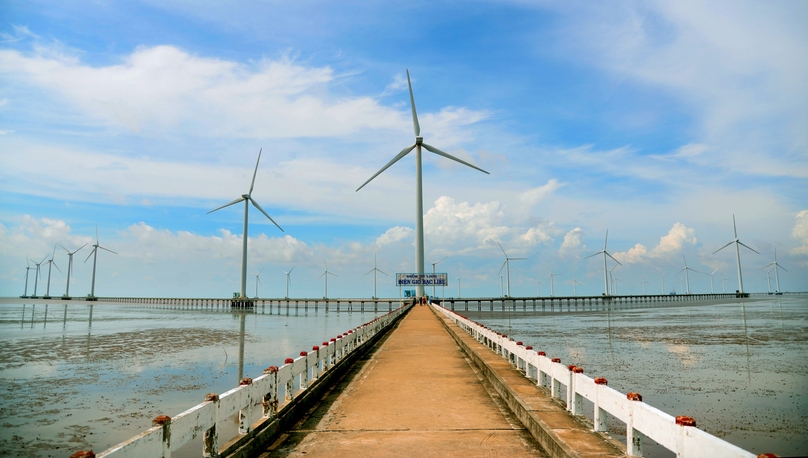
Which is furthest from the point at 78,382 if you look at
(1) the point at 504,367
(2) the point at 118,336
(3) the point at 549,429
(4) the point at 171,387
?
(2) the point at 118,336

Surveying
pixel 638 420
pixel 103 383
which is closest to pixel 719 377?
pixel 638 420

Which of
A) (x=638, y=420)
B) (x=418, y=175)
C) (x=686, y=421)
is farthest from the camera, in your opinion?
(x=418, y=175)

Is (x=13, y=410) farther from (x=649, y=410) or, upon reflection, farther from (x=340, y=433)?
(x=649, y=410)

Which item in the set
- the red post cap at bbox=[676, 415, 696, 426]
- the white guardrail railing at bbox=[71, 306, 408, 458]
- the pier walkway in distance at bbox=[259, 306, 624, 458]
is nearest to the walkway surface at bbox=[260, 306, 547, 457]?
the pier walkway in distance at bbox=[259, 306, 624, 458]

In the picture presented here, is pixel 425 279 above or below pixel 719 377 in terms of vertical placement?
above

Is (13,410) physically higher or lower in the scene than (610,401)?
lower

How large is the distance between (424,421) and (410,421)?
273 millimetres

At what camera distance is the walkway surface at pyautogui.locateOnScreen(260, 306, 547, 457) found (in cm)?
884

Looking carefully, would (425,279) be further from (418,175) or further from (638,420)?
(638,420)

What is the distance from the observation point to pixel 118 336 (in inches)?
2057

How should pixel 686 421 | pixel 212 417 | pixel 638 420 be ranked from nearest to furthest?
1. pixel 686 421
2. pixel 638 420
3. pixel 212 417

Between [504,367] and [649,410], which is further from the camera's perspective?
[504,367]

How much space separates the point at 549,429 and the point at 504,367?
6752 mm

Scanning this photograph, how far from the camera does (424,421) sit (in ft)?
34.8
